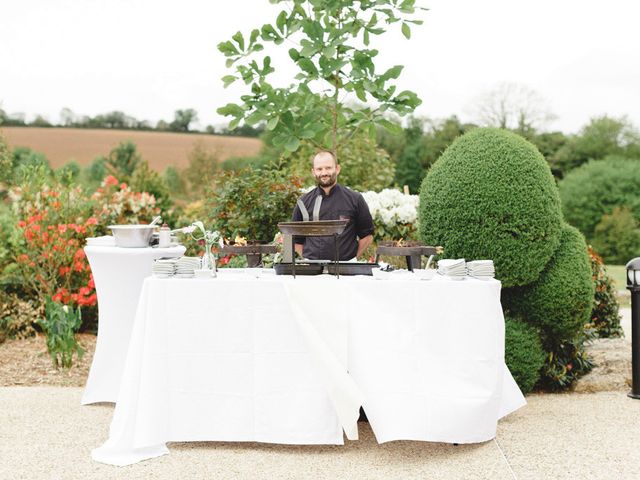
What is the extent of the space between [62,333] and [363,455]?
3.24 metres

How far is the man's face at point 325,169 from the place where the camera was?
4.54 meters

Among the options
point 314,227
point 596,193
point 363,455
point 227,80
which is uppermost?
point 227,80

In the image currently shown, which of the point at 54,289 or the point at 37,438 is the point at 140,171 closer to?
the point at 54,289

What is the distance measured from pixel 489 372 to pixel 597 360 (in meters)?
2.77

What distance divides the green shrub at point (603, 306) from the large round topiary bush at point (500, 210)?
1.85 m

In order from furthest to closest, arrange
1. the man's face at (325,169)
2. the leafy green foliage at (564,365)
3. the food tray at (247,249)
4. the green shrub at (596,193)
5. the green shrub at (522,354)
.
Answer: the green shrub at (596,193)
the leafy green foliage at (564,365)
the green shrub at (522,354)
the man's face at (325,169)
the food tray at (247,249)

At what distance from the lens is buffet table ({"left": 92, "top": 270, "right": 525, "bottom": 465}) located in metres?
3.76

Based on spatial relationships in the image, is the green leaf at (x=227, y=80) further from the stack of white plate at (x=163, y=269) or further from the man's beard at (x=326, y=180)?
the stack of white plate at (x=163, y=269)

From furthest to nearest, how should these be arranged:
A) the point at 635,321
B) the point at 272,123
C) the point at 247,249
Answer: the point at 272,123
the point at 635,321
the point at 247,249

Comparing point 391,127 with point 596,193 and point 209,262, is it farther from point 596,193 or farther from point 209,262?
point 596,193

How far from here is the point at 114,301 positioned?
4688 millimetres

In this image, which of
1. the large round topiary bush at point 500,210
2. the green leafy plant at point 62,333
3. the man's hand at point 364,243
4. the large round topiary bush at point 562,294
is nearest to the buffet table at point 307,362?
the man's hand at point 364,243

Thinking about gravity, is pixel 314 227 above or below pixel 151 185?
below

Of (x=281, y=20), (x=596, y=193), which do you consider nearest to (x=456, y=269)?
(x=281, y=20)
